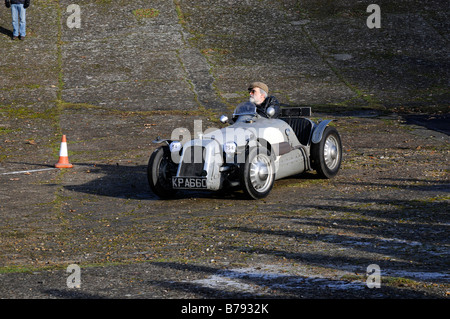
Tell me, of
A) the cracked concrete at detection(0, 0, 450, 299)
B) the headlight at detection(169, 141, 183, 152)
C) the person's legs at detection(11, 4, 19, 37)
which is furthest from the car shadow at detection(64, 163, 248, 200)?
the person's legs at detection(11, 4, 19, 37)

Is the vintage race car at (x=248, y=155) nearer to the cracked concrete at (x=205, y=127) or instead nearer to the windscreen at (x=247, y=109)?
the windscreen at (x=247, y=109)

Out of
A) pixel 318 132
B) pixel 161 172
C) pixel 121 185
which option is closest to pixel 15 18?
pixel 121 185

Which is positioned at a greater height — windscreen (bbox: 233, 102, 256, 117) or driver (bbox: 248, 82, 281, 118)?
driver (bbox: 248, 82, 281, 118)

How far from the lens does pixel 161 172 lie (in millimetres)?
10719

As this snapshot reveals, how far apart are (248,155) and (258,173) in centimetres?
32

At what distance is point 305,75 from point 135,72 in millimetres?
4424

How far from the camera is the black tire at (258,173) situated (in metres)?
10.1

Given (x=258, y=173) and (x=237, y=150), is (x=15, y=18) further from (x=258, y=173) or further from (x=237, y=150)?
(x=258, y=173)

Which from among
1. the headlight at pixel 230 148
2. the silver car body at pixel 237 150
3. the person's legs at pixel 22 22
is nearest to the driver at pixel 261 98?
the silver car body at pixel 237 150

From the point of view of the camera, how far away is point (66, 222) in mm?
9438

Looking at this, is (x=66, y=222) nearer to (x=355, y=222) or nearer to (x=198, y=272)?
(x=198, y=272)

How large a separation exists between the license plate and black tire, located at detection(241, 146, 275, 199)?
1.80 ft

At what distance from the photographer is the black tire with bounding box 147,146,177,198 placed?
34.7 feet

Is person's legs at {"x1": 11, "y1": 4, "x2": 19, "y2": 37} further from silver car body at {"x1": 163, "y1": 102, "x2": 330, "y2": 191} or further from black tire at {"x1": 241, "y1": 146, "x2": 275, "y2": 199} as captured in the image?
black tire at {"x1": 241, "y1": 146, "x2": 275, "y2": 199}
